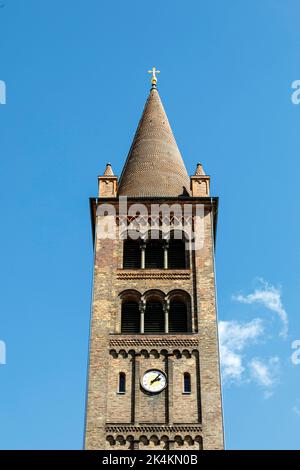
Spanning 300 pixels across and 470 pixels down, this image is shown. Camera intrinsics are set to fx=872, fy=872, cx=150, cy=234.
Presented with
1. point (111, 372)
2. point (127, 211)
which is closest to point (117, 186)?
point (127, 211)

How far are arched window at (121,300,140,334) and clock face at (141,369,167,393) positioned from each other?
187cm

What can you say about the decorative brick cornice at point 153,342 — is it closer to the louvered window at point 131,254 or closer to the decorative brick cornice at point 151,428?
the decorative brick cornice at point 151,428

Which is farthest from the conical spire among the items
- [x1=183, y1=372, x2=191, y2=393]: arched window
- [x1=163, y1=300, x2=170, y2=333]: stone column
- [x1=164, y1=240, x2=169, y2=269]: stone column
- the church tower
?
[x1=183, y1=372, x2=191, y2=393]: arched window

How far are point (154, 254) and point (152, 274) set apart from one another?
1.34 meters

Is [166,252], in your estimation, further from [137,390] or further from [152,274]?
[137,390]

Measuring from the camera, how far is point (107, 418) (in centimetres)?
2847

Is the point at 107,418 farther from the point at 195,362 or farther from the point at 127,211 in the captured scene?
the point at 127,211

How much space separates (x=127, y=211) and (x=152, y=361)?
7066 millimetres

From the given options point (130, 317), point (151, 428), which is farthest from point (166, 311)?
point (151, 428)

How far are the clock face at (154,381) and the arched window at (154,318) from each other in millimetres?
1824

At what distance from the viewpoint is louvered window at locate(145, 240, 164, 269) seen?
3325 centimetres

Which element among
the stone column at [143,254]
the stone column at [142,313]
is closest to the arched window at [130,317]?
the stone column at [142,313]

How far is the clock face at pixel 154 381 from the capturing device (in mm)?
29345
